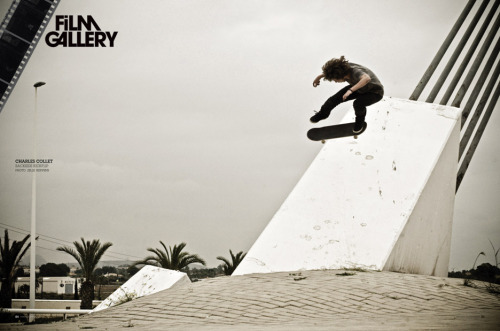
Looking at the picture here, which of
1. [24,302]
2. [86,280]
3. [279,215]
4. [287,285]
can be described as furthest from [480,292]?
[24,302]

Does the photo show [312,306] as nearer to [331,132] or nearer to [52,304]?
[331,132]

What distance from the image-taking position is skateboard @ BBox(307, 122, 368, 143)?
33.4 ft

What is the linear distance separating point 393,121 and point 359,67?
4.01m

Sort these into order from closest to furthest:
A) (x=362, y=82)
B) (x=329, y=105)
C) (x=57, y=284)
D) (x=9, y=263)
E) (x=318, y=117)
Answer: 1. (x=362, y=82)
2. (x=329, y=105)
3. (x=318, y=117)
4. (x=9, y=263)
5. (x=57, y=284)

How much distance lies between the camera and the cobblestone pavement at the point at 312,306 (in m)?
6.30

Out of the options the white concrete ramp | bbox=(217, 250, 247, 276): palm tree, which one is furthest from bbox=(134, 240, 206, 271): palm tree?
the white concrete ramp

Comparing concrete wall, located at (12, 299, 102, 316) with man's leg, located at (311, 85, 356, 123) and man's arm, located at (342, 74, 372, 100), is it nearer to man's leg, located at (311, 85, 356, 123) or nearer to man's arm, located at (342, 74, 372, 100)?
man's leg, located at (311, 85, 356, 123)

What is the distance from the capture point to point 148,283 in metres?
12.2

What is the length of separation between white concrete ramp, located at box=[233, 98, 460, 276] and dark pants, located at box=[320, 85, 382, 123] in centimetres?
211

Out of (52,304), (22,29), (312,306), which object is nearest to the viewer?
(312,306)

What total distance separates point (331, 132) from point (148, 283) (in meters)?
5.02

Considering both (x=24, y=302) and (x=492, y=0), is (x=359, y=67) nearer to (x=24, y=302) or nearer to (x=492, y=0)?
(x=492, y=0)

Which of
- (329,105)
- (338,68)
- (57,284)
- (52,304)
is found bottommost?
(52,304)

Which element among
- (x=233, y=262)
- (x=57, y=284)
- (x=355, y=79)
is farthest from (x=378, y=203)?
(x=57, y=284)
